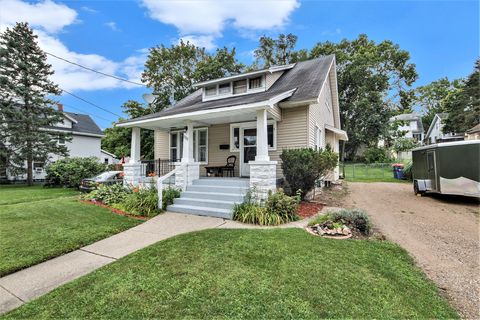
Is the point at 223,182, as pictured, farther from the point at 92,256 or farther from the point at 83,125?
the point at 83,125

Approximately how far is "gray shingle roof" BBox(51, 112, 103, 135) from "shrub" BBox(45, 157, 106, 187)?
9.18 meters

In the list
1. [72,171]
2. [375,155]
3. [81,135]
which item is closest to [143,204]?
[72,171]

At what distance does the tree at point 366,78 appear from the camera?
83.1ft

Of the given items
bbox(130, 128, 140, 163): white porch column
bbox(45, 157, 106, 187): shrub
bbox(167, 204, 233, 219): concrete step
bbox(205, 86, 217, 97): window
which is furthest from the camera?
bbox(45, 157, 106, 187): shrub

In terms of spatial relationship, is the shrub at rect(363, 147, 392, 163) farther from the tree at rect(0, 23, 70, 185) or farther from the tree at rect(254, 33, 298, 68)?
the tree at rect(0, 23, 70, 185)

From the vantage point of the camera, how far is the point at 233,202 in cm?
670

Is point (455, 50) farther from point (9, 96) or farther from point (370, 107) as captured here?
point (9, 96)

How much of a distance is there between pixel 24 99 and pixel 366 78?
102ft

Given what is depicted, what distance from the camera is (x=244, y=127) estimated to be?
9.68m

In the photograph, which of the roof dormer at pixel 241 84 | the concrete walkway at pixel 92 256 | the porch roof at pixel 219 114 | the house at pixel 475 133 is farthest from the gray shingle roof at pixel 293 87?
the house at pixel 475 133

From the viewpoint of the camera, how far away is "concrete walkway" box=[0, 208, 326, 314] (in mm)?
3104

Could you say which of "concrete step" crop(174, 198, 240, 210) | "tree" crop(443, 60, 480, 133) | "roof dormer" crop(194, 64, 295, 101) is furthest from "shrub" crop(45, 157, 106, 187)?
"tree" crop(443, 60, 480, 133)

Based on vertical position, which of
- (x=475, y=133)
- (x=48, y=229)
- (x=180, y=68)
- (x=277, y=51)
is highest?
(x=277, y=51)

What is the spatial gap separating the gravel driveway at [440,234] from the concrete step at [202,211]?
3.87 m
